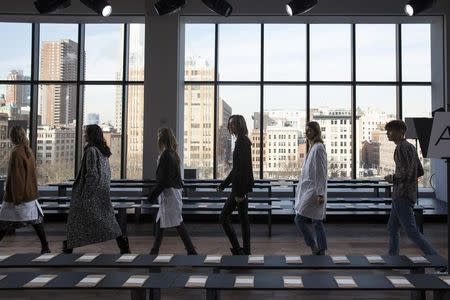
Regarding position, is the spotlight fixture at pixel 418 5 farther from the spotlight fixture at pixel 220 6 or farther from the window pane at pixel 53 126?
the window pane at pixel 53 126

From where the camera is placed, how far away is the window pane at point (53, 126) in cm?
1095

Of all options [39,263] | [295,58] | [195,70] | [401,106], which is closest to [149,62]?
[195,70]

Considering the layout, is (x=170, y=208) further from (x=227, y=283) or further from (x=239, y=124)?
(x=227, y=283)

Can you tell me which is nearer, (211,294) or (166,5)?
(211,294)

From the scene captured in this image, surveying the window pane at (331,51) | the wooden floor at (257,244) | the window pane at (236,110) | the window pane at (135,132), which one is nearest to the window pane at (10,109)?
the window pane at (135,132)

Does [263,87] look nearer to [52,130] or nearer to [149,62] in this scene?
[149,62]

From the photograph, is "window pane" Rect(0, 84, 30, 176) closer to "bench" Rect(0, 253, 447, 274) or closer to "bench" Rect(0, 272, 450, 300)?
"bench" Rect(0, 253, 447, 274)

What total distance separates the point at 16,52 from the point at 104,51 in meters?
2.02

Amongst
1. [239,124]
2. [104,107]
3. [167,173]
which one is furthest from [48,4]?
[104,107]

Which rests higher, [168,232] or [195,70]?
[195,70]

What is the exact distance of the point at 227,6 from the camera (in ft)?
21.8

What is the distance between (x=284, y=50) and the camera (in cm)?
1104

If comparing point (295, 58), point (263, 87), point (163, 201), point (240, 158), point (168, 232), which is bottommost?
point (168, 232)

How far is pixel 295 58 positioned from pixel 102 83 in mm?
4489
